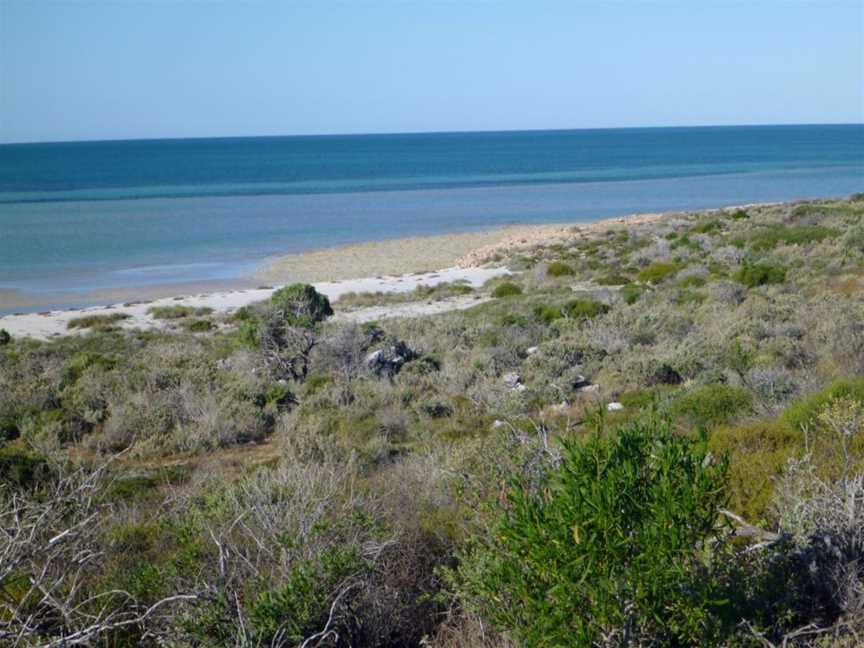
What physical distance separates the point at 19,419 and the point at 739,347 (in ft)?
32.4

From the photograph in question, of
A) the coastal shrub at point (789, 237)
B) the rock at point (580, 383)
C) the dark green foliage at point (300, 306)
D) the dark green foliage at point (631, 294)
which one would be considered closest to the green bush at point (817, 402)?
the rock at point (580, 383)

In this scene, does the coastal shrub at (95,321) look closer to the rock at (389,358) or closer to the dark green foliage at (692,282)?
the rock at (389,358)

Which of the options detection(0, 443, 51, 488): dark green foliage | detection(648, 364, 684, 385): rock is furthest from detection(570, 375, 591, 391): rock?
detection(0, 443, 51, 488): dark green foliage

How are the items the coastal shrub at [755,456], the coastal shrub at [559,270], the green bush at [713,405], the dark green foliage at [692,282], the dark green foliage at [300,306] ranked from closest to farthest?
1. the coastal shrub at [755,456]
2. the green bush at [713,405]
3. the dark green foliage at [300,306]
4. the dark green foliage at [692,282]
5. the coastal shrub at [559,270]

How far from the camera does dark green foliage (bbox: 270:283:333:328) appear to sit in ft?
54.3

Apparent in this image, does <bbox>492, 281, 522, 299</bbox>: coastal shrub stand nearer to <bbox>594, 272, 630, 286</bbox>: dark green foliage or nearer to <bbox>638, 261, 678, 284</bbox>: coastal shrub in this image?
<bbox>594, 272, 630, 286</bbox>: dark green foliage

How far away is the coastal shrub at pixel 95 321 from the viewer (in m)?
23.7

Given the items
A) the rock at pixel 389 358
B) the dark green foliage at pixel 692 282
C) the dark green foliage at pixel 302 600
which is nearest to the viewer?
the dark green foliage at pixel 302 600

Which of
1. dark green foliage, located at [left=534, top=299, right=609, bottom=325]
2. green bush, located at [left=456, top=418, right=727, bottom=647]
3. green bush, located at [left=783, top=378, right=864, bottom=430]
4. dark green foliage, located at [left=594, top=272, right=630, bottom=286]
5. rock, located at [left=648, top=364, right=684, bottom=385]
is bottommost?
dark green foliage, located at [left=594, top=272, right=630, bottom=286]

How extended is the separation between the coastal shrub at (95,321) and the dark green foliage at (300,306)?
675cm

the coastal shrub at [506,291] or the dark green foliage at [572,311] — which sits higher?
the dark green foliage at [572,311]

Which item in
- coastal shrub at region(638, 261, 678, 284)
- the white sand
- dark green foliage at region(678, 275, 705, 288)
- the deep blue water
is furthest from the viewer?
the deep blue water

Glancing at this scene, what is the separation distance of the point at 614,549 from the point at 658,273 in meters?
21.7

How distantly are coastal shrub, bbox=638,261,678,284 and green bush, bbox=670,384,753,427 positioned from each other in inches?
557
